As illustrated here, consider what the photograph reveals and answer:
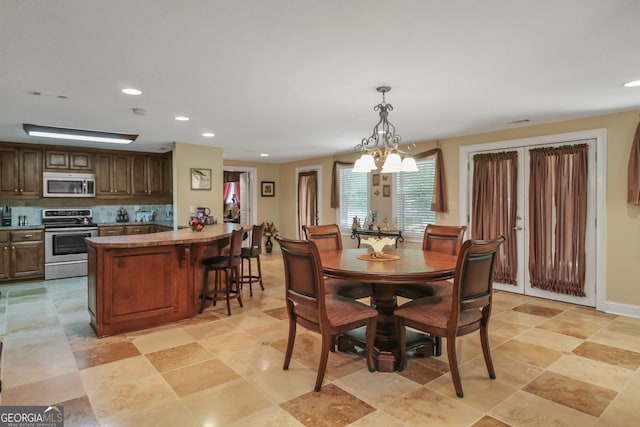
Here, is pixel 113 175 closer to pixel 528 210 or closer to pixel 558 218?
pixel 528 210

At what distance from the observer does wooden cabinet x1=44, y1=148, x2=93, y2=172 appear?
6.04 metres

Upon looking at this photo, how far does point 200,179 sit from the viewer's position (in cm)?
614

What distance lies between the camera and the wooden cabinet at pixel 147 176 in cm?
682

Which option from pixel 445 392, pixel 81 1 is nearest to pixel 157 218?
pixel 81 1

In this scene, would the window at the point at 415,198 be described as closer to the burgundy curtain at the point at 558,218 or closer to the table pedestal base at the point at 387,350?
the burgundy curtain at the point at 558,218

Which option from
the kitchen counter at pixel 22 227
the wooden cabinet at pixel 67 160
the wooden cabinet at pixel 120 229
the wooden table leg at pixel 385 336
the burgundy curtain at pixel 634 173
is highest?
the wooden cabinet at pixel 67 160

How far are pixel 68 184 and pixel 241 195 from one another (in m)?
3.70

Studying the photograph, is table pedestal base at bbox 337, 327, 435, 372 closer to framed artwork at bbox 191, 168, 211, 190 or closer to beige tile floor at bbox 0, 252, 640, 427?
beige tile floor at bbox 0, 252, 640, 427

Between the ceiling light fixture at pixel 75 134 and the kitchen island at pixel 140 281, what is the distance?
214 centimetres

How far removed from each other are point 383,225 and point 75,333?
4782mm

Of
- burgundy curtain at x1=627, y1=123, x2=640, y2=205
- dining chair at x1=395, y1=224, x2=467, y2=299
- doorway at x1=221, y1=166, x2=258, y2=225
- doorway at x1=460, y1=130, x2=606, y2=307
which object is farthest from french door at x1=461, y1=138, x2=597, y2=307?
doorway at x1=221, y1=166, x2=258, y2=225

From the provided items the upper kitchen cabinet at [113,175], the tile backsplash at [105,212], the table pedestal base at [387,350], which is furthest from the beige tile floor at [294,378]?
the upper kitchen cabinet at [113,175]

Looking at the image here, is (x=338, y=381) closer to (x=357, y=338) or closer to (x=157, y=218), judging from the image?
(x=357, y=338)

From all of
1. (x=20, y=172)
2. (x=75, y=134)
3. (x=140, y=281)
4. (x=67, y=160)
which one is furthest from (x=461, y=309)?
(x=20, y=172)
